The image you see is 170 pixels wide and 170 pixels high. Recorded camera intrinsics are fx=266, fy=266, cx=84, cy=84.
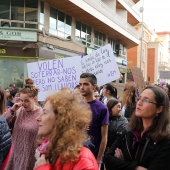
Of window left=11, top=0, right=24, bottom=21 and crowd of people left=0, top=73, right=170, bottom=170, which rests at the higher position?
A: window left=11, top=0, right=24, bottom=21

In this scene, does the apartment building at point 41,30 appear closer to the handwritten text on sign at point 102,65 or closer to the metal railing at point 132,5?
the handwritten text on sign at point 102,65

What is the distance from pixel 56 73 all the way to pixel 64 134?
10.7 feet

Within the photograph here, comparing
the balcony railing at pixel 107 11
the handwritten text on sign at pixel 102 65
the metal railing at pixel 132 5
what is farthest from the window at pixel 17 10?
the metal railing at pixel 132 5

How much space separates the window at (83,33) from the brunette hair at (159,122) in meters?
16.5

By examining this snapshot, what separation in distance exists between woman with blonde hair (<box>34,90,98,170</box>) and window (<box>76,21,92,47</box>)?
16967 millimetres

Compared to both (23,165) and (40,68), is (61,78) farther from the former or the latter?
(23,165)

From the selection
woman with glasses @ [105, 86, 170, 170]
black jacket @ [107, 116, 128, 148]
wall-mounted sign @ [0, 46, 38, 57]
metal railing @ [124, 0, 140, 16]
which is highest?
metal railing @ [124, 0, 140, 16]

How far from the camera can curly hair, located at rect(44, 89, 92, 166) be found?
1.69 meters

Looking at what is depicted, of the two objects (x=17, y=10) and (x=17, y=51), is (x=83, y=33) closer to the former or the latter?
(x=17, y=10)

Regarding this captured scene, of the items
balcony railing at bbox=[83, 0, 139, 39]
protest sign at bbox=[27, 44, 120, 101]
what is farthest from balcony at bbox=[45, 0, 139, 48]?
protest sign at bbox=[27, 44, 120, 101]

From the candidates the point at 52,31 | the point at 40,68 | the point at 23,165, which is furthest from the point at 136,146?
the point at 52,31

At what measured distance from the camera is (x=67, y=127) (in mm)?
1776

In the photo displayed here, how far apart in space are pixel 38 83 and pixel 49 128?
10.4 ft

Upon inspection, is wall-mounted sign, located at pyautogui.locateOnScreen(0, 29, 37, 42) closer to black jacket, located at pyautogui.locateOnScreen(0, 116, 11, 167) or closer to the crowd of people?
the crowd of people
